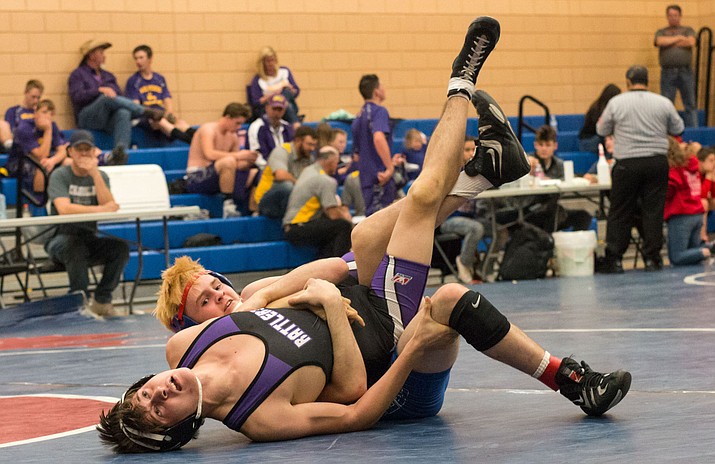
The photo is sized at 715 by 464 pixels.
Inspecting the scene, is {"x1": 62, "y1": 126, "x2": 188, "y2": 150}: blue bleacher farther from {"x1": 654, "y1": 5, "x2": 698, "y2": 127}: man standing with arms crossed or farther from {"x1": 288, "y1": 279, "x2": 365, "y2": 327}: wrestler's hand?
{"x1": 288, "y1": 279, "x2": 365, "y2": 327}: wrestler's hand

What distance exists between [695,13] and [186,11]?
23.6 feet

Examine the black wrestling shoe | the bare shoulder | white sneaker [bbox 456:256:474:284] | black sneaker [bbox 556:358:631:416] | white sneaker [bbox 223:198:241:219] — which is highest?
the black wrestling shoe

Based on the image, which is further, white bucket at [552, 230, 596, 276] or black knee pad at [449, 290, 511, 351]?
white bucket at [552, 230, 596, 276]

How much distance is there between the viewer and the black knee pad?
318 centimetres

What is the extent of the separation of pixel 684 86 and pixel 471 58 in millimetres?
11109

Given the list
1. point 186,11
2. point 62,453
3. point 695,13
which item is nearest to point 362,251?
point 62,453

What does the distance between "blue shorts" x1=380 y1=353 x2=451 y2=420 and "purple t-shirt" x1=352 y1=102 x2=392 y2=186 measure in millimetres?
6405

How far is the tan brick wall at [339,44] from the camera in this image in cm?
1172

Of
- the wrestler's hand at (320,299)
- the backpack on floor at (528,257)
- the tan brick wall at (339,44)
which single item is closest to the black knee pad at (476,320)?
the wrestler's hand at (320,299)

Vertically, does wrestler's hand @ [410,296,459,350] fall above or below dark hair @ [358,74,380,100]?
below

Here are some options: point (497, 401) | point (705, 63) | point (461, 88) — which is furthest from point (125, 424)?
point (705, 63)

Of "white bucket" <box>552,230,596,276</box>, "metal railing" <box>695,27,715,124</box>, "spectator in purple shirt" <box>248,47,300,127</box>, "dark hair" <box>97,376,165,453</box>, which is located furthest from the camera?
"metal railing" <box>695,27,715,124</box>

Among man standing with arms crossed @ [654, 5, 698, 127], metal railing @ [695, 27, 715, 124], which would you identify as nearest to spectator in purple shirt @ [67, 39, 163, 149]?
man standing with arms crossed @ [654, 5, 698, 127]

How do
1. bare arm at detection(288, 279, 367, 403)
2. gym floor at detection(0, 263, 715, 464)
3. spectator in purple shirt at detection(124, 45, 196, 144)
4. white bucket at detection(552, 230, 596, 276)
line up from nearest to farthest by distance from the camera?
gym floor at detection(0, 263, 715, 464), bare arm at detection(288, 279, 367, 403), white bucket at detection(552, 230, 596, 276), spectator in purple shirt at detection(124, 45, 196, 144)
